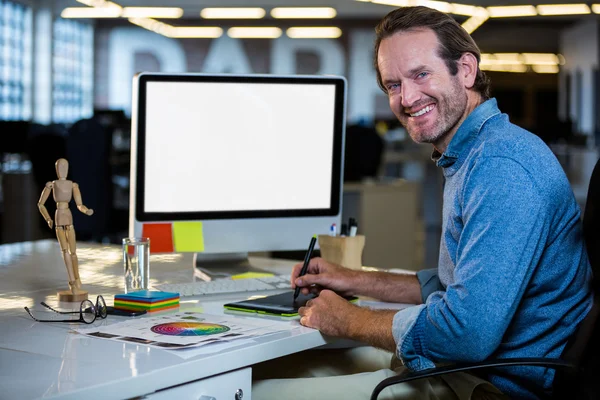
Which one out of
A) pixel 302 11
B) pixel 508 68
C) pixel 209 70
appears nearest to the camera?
pixel 302 11

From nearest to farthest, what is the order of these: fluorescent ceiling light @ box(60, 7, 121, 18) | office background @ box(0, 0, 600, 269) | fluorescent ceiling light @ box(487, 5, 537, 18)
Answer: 1. office background @ box(0, 0, 600, 269)
2. fluorescent ceiling light @ box(487, 5, 537, 18)
3. fluorescent ceiling light @ box(60, 7, 121, 18)

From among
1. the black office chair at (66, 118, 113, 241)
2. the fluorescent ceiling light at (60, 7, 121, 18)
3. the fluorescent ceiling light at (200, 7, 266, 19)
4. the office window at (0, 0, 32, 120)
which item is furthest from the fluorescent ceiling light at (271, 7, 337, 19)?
the black office chair at (66, 118, 113, 241)

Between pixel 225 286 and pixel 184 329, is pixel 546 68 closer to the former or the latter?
pixel 225 286

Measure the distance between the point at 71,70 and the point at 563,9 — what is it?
841 cm

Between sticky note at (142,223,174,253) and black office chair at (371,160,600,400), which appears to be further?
sticky note at (142,223,174,253)

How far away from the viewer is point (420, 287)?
64.8 inches

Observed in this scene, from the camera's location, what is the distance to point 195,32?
48.3ft

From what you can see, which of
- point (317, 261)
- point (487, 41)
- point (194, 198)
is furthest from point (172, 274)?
point (487, 41)

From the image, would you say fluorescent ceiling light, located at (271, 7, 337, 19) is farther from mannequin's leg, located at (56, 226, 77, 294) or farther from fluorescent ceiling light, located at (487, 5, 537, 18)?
mannequin's leg, located at (56, 226, 77, 294)

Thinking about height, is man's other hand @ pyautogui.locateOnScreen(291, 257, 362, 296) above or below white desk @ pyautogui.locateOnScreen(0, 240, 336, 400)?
above

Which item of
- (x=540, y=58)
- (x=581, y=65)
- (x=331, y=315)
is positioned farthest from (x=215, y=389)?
(x=540, y=58)

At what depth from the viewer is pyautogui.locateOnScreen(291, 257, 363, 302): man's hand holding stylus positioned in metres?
1.59

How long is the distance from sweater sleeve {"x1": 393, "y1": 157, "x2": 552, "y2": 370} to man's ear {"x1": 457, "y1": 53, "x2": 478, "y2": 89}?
277 mm

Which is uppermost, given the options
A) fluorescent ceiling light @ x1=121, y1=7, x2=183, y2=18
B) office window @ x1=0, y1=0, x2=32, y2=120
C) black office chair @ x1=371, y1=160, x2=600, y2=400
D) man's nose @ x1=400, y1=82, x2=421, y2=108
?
fluorescent ceiling light @ x1=121, y1=7, x2=183, y2=18
